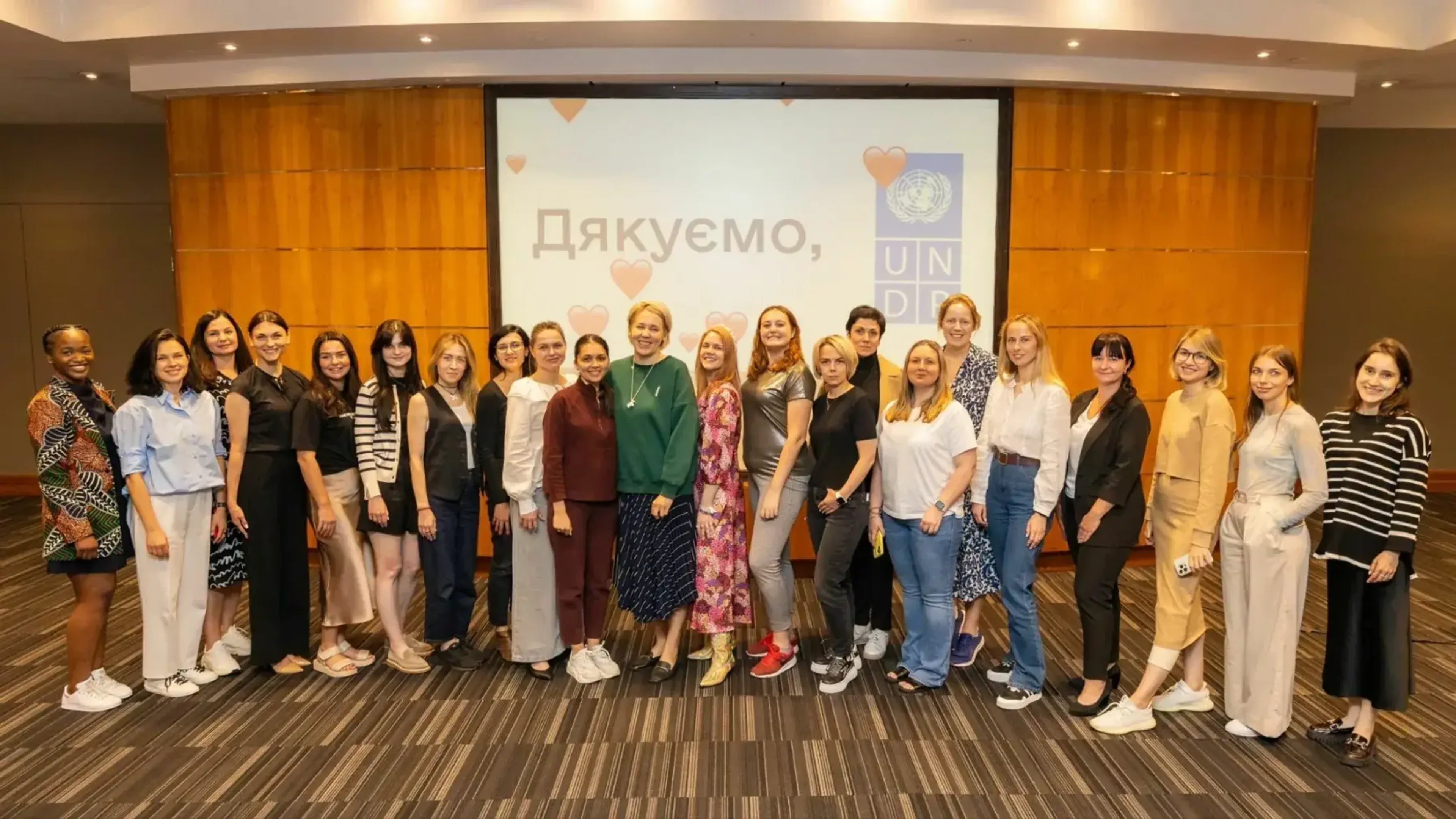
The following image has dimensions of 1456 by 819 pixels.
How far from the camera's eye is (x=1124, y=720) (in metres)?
3.64

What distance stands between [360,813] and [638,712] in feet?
3.77

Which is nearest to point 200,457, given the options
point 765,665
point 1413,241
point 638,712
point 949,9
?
point 638,712

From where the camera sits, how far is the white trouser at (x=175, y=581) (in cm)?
388

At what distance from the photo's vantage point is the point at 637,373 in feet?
13.1

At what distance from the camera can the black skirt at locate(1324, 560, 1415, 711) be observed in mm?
3279

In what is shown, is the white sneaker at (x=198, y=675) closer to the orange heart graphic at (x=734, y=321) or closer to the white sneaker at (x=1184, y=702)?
the orange heart graphic at (x=734, y=321)

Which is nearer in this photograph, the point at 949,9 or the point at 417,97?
the point at 949,9

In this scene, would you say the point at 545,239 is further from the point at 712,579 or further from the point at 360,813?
the point at 360,813

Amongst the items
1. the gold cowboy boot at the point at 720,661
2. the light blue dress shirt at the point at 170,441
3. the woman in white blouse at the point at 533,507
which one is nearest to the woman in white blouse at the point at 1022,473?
the gold cowboy boot at the point at 720,661

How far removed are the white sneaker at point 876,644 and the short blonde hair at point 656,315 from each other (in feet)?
5.79

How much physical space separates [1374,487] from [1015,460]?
1.23 m

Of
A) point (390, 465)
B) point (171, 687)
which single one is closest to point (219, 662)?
point (171, 687)

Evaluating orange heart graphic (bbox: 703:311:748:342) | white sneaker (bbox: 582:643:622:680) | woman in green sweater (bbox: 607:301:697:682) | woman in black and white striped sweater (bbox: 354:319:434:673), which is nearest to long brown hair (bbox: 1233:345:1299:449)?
woman in green sweater (bbox: 607:301:697:682)

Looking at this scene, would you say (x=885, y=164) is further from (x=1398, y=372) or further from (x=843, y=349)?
(x=1398, y=372)
